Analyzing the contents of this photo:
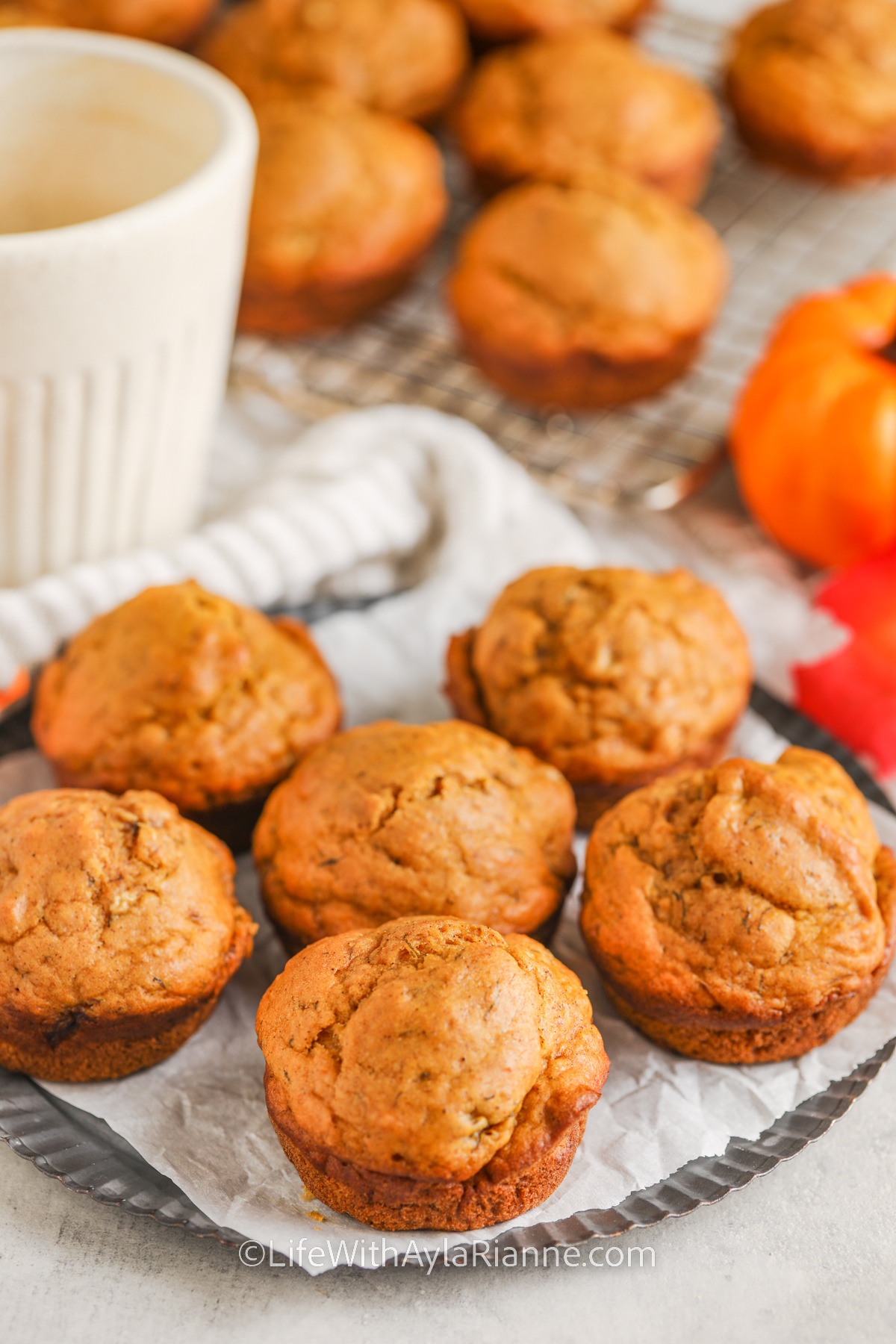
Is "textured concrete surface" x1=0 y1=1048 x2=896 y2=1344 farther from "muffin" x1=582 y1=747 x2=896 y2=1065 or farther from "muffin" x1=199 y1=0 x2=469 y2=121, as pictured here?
"muffin" x1=199 y1=0 x2=469 y2=121

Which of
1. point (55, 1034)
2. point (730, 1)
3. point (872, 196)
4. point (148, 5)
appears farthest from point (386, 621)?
point (730, 1)

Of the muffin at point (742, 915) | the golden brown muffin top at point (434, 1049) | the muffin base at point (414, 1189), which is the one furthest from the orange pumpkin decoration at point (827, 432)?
the muffin base at point (414, 1189)

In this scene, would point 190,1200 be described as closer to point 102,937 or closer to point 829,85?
point 102,937

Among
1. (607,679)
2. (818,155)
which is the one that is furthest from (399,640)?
(818,155)

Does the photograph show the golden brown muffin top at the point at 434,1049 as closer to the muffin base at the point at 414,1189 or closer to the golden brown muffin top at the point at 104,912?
the muffin base at the point at 414,1189

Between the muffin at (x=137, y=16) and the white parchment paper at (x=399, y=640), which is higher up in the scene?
the muffin at (x=137, y=16)

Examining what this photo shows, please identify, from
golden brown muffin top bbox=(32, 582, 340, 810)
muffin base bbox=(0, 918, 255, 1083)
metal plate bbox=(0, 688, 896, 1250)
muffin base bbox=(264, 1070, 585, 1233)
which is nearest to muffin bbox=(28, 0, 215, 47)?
golden brown muffin top bbox=(32, 582, 340, 810)

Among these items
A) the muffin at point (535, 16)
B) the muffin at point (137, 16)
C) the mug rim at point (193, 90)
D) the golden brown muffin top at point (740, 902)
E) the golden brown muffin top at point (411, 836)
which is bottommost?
the golden brown muffin top at point (411, 836)
